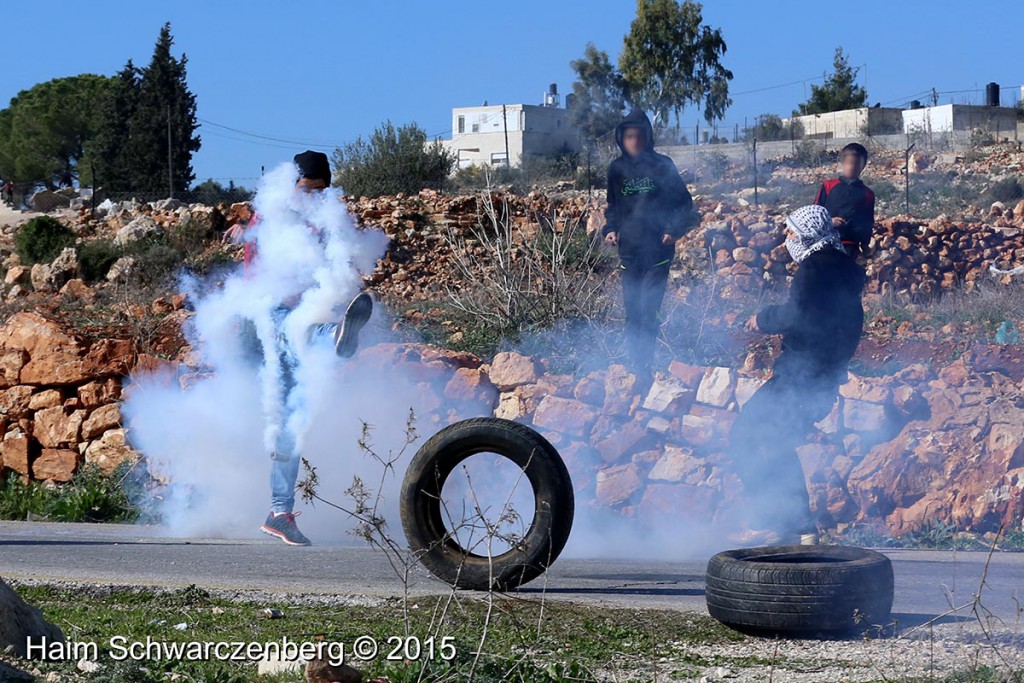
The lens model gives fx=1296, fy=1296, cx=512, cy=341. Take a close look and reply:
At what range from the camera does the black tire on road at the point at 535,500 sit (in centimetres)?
659

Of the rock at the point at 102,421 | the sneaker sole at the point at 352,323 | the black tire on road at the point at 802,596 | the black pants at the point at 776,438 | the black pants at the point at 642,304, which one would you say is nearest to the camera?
the black tire on road at the point at 802,596

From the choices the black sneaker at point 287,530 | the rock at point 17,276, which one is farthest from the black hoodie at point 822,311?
the rock at point 17,276

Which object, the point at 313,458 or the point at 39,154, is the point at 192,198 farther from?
the point at 313,458

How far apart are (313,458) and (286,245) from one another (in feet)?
7.24

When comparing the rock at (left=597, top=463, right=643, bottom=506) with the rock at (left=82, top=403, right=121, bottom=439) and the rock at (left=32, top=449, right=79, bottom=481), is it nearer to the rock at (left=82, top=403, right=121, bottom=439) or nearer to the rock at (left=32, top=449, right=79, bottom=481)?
the rock at (left=82, top=403, right=121, bottom=439)

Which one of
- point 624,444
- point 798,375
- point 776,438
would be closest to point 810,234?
point 798,375

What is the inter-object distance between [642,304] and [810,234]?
2.27 metres

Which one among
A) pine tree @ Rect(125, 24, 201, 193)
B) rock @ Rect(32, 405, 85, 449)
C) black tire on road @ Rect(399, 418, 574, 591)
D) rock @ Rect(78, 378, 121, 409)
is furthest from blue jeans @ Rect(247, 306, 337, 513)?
pine tree @ Rect(125, 24, 201, 193)

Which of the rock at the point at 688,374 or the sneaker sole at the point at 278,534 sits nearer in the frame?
the sneaker sole at the point at 278,534

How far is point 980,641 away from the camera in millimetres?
5391

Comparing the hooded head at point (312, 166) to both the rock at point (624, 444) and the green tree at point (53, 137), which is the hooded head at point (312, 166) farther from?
the green tree at point (53, 137)

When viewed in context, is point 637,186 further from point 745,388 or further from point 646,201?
point 745,388

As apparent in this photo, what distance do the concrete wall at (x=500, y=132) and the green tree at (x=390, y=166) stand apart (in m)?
14.7

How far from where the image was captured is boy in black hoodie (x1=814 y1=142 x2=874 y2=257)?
9.25 m
